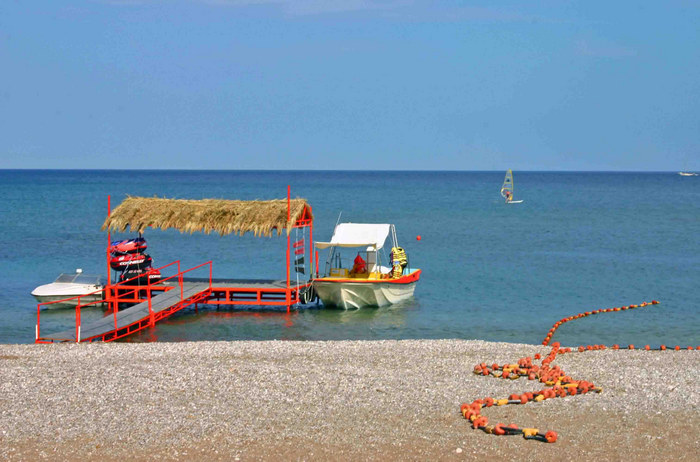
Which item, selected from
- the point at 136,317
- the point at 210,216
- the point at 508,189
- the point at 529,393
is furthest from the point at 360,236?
the point at 508,189

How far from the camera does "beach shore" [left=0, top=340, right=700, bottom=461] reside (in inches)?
399

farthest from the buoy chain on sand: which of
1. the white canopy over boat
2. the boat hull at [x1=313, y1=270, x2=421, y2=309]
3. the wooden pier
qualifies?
the wooden pier

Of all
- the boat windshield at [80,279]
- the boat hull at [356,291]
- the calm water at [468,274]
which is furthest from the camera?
the boat windshield at [80,279]

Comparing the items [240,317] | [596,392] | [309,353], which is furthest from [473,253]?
[596,392]

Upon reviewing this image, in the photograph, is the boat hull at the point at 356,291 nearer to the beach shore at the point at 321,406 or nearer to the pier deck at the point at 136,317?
the pier deck at the point at 136,317

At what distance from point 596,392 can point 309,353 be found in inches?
226

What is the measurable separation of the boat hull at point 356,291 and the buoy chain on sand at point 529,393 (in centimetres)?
751

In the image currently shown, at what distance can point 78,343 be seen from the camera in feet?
57.6

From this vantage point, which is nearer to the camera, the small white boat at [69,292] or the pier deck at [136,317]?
the pier deck at [136,317]

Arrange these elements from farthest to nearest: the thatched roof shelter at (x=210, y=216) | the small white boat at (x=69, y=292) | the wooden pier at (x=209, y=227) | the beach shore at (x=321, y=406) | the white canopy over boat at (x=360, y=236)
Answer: the small white boat at (x=69, y=292) < the white canopy over boat at (x=360, y=236) < the thatched roof shelter at (x=210, y=216) < the wooden pier at (x=209, y=227) < the beach shore at (x=321, y=406)

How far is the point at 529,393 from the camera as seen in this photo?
487 inches

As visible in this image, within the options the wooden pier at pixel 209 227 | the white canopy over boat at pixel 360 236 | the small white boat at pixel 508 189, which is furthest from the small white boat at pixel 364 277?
the small white boat at pixel 508 189

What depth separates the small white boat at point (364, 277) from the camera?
23.0 metres

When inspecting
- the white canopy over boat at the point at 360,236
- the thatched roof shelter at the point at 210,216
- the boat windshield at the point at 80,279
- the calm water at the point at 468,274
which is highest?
the thatched roof shelter at the point at 210,216
